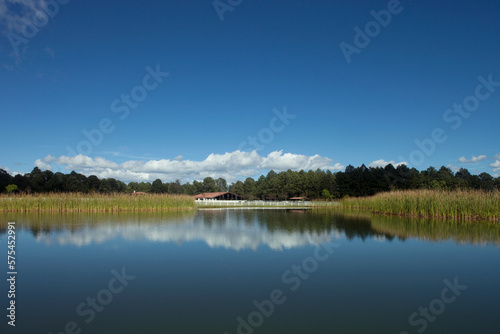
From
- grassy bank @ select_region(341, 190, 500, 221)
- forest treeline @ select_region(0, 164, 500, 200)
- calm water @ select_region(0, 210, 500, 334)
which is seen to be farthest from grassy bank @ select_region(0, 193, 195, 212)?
forest treeline @ select_region(0, 164, 500, 200)

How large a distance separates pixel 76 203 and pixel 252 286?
965 inches

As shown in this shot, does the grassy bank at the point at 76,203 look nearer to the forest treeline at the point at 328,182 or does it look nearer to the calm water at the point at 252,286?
the calm water at the point at 252,286

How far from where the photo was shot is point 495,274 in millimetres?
7645

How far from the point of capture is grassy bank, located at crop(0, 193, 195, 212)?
2559cm

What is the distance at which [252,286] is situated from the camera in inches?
254

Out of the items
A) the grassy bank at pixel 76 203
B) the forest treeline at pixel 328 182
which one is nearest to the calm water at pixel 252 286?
the grassy bank at pixel 76 203

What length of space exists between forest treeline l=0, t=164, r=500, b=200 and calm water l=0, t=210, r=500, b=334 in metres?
54.5

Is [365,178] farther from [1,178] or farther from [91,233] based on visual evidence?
[1,178]

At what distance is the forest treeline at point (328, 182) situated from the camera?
6469 cm

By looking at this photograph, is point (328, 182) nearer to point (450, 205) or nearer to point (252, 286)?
point (450, 205)

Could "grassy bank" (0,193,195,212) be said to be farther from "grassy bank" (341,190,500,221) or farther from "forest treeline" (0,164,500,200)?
"forest treeline" (0,164,500,200)

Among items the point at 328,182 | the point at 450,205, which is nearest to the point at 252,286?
the point at 450,205

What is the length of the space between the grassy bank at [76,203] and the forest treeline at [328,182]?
106 feet

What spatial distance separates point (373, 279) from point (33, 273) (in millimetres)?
7709
